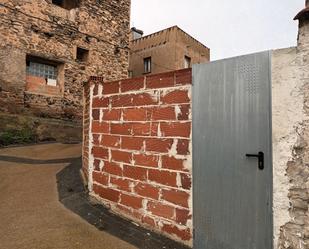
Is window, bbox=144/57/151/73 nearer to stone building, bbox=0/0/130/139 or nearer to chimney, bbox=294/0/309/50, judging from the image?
stone building, bbox=0/0/130/139

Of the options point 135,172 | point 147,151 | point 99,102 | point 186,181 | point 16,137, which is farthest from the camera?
point 16,137

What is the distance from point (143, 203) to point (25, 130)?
22.8 feet

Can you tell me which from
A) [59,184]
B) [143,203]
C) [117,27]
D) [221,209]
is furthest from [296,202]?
[117,27]

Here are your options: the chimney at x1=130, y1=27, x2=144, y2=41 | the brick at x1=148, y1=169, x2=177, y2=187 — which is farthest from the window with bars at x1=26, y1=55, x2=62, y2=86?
the chimney at x1=130, y1=27, x2=144, y2=41

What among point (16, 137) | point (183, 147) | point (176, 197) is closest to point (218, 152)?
point (183, 147)

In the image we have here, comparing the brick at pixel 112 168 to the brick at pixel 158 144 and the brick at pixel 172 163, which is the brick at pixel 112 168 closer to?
the brick at pixel 158 144

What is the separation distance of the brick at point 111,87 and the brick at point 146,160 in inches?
38.1

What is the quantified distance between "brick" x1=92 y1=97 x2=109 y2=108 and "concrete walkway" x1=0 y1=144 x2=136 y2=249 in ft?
4.84

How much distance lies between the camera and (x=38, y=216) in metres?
3.43

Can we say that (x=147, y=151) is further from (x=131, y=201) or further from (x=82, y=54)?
(x=82, y=54)

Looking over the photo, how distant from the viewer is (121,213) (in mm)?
3484

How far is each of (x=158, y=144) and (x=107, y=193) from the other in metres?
1.13

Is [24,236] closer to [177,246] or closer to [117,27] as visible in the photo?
[177,246]

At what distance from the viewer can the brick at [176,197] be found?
9.37 ft
